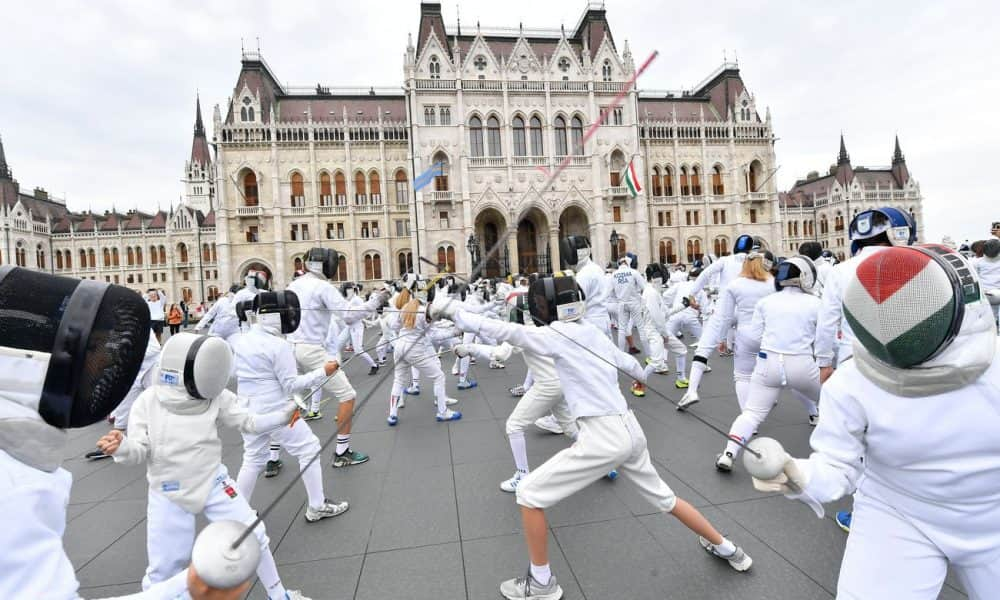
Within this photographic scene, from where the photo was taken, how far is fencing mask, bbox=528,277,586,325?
3.32 metres

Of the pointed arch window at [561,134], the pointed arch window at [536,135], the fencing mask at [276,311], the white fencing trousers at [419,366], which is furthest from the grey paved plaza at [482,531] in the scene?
the pointed arch window at [561,134]

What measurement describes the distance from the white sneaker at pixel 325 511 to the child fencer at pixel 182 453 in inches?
43.2

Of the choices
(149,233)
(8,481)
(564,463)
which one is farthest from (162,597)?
(149,233)

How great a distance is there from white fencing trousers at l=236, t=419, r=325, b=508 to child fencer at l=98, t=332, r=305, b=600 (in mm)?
934

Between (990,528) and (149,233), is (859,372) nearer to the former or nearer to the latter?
(990,528)

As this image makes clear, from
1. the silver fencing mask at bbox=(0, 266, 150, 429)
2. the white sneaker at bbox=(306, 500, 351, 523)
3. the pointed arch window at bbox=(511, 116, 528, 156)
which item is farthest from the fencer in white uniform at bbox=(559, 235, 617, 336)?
the pointed arch window at bbox=(511, 116, 528, 156)

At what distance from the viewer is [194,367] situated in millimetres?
2691

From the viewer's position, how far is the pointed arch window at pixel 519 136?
129 feet

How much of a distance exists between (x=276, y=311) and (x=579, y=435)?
300 centimetres

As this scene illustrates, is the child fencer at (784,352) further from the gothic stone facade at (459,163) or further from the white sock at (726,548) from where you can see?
the gothic stone facade at (459,163)

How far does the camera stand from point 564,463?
2.83m

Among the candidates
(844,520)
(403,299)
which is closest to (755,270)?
(844,520)

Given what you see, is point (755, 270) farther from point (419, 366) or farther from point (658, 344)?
point (419, 366)

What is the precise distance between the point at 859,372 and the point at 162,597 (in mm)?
2521
